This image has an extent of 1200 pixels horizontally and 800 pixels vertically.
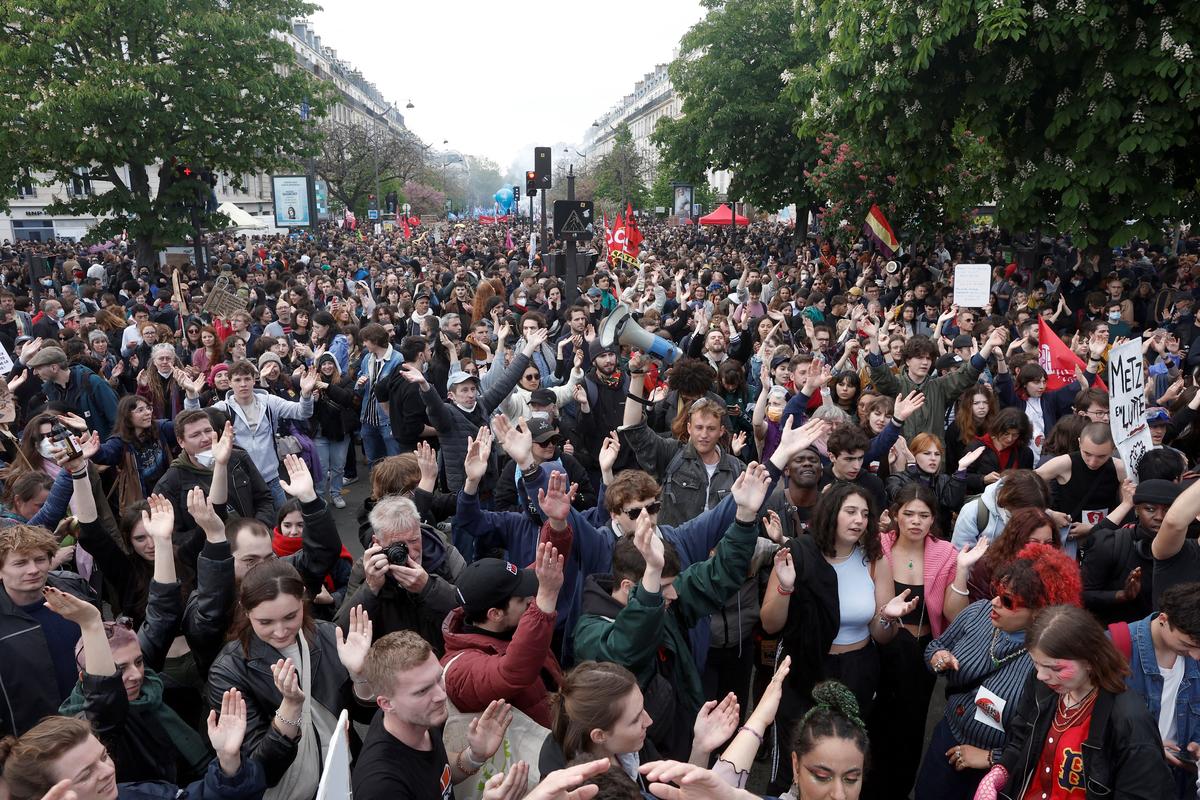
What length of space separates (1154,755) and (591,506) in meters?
4.06

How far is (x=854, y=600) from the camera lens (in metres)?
3.97

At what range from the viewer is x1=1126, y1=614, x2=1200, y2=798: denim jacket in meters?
3.19

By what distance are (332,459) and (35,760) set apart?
22.2 ft

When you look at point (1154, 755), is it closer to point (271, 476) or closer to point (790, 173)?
point (271, 476)

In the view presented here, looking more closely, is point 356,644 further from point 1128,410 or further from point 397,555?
point 1128,410

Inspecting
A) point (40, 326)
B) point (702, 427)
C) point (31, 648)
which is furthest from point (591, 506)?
point (40, 326)

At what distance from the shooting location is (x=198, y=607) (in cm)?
370

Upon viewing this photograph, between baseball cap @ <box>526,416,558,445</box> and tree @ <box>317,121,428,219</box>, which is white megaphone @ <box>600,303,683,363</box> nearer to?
baseball cap @ <box>526,416,558,445</box>

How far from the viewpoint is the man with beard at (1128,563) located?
160 inches

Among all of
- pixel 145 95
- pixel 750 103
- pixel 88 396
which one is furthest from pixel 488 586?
pixel 750 103

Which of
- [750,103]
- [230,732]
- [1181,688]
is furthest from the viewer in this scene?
[750,103]

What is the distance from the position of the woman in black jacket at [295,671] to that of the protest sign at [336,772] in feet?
2.59

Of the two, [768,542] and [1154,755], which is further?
[768,542]

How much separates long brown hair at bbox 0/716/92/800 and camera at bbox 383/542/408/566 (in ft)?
4.72
